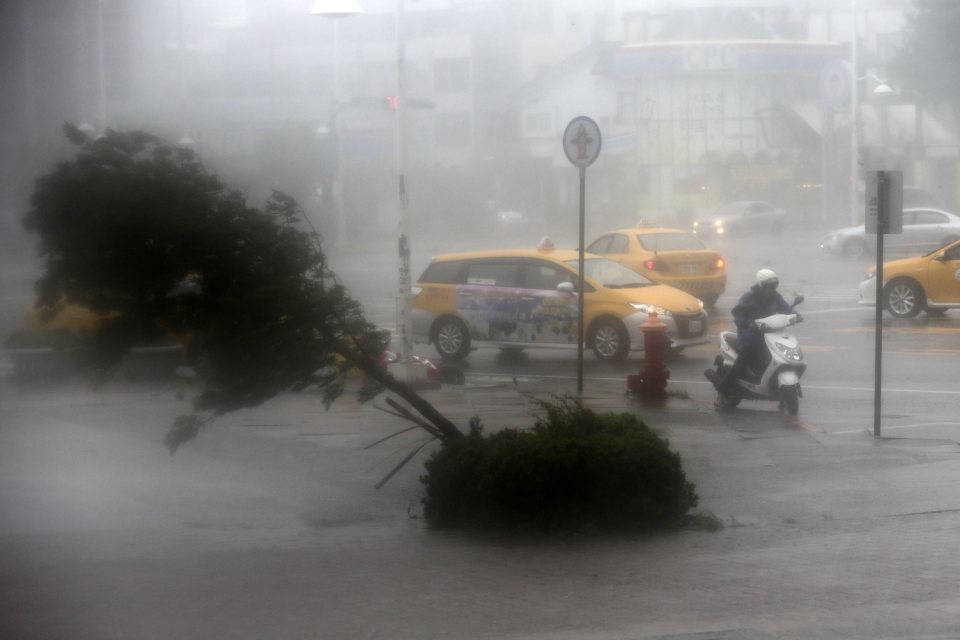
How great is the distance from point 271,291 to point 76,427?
15.8ft

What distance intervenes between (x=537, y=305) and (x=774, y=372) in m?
4.80

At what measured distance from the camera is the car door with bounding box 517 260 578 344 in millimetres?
15875

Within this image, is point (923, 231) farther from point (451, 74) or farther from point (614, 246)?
point (451, 74)

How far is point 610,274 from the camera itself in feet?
54.9

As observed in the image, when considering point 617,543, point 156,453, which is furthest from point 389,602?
point 156,453

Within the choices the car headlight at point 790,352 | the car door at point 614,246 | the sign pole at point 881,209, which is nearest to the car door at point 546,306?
the car headlight at point 790,352

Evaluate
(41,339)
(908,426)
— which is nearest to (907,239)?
(908,426)

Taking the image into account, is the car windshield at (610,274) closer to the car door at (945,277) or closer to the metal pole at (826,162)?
the car door at (945,277)

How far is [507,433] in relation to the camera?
7715mm

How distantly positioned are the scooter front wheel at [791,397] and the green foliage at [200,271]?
17.6ft

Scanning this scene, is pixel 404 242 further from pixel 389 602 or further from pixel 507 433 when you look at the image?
pixel 389 602

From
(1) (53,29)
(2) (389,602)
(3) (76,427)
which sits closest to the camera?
(1) (53,29)

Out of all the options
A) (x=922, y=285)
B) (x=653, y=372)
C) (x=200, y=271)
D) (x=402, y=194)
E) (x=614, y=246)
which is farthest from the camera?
(x=614, y=246)

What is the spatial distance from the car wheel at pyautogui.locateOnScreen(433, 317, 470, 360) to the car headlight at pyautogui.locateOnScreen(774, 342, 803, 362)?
5.54 meters
